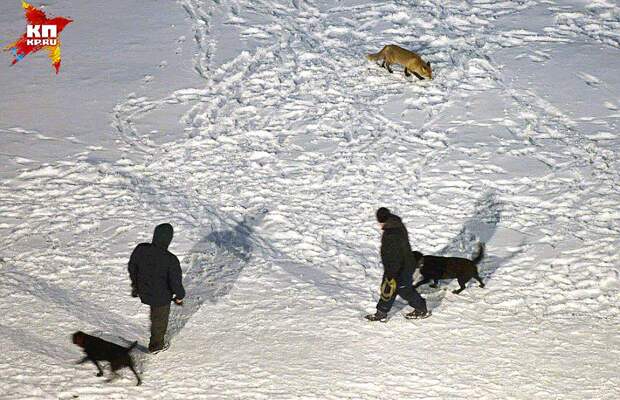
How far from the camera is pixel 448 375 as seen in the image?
791 cm

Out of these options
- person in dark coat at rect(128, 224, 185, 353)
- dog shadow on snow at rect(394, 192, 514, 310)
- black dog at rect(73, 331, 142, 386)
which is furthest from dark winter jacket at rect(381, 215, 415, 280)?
black dog at rect(73, 331, 142, 386)

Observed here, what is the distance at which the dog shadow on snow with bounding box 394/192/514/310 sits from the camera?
962 centimetres

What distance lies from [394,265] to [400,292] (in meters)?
0.46

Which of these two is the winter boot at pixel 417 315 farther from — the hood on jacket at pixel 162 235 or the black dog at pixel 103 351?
the black dog at pixel 103 351

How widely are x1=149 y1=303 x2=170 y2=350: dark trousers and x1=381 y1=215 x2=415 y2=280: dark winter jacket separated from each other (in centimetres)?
234

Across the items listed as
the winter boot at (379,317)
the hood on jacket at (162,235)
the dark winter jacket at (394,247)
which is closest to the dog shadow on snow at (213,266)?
the hood on jacket at (162,235)

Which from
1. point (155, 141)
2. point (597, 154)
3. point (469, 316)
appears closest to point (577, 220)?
point (597, 154)

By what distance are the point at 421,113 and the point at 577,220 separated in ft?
14.3

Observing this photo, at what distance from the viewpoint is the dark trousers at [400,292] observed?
27.8 ft

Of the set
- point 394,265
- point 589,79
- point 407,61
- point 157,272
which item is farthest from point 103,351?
point 589,79

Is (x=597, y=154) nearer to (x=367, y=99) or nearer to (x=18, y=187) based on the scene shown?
(x=367, y=99)

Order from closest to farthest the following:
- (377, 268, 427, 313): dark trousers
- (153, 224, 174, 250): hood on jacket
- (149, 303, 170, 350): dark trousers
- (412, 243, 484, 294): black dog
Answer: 1. (153, 224, 174, 250): hood on jacket
2. (149, 303, 170, 350): dark trousers
3. (377, 268, 427, 313): dark trousers
4. (412, 243, 484, 294): black dog

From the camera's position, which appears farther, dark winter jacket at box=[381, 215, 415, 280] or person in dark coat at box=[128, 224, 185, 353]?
dark winter jacket at box=[381, 215, 415, 280]

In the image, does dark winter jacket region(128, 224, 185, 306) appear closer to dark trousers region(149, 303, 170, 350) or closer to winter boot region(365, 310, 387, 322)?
dark trousers region(149, 303, 170, 350)
